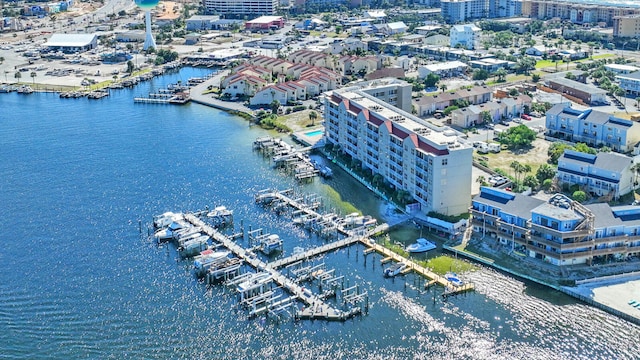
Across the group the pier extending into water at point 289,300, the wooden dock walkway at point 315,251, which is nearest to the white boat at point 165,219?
the pier extending into water at point 289,300

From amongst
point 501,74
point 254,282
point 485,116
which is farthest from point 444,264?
point 501,74

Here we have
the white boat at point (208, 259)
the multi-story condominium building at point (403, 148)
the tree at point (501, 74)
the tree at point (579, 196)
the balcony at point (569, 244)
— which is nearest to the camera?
the balcony at point (569, 244)

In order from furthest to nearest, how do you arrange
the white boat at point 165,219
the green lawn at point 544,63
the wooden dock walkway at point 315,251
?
the green lawn at point 544,63 → the white boat at point 165,219 → the wooden dock walkway at point 315,251

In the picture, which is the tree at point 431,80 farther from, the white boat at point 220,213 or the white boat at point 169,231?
the white boat at point 169,231

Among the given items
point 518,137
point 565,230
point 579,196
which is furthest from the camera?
point 518,137

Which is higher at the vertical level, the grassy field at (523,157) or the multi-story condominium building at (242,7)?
the multi-story condominium building at (242,7)

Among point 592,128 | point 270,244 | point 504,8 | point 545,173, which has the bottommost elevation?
point 270,244

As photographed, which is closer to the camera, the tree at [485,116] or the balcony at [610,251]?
the balcony at [610,251]

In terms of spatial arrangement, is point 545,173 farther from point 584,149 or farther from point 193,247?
point 193,247
